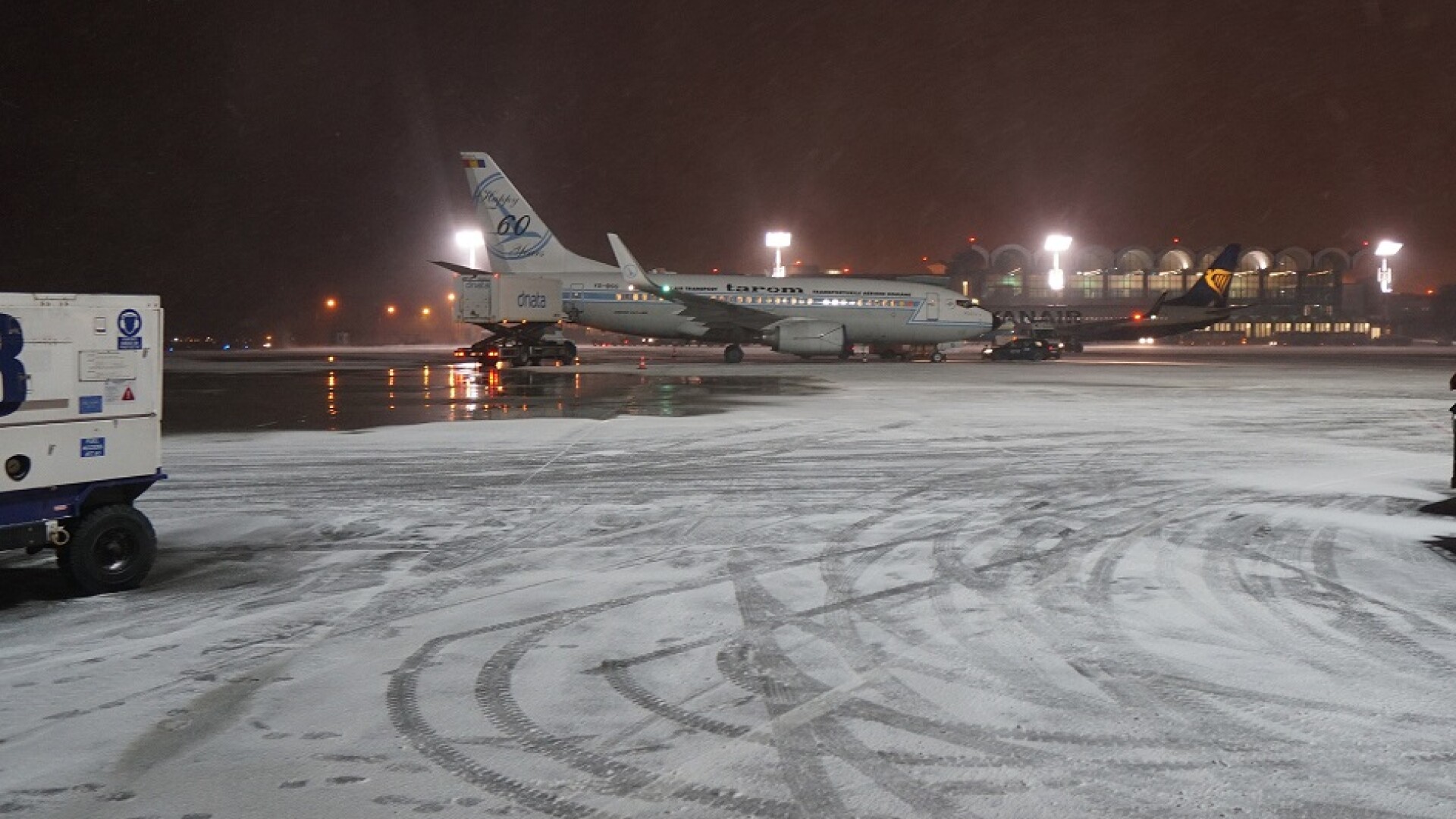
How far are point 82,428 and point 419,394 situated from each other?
19651 mm

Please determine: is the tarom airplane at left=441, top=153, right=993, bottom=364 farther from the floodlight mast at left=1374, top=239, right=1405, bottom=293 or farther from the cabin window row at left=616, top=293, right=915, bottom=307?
the floodlight mast at left=1374, top=239, right=1405, bottom=293

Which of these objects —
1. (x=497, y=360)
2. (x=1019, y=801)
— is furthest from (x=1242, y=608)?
(x=497, y=360)

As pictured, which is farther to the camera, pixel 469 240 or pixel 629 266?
pixel 469 240

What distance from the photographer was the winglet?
130 ft

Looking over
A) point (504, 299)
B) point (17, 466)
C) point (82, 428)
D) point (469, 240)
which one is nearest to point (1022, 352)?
point (504, 299)

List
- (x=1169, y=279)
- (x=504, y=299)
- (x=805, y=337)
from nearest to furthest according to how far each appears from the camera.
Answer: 1. (x=504, y=299)
2. (x=805, y=337)
3. (x=1169, y=279)

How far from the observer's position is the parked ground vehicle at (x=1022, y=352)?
170ft

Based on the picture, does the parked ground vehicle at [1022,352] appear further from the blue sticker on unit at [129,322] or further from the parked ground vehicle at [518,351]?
the blue sticker on unit at [129,322]

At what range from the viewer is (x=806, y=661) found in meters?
6.23

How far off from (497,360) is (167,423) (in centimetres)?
2239

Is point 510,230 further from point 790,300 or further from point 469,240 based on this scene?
point 469,240

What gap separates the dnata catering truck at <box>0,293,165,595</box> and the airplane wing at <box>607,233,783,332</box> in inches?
1253

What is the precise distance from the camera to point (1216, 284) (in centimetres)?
6669

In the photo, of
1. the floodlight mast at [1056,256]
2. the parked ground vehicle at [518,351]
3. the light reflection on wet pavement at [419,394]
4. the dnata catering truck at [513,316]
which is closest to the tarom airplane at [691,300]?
the dnata catering truck at [513,316]
